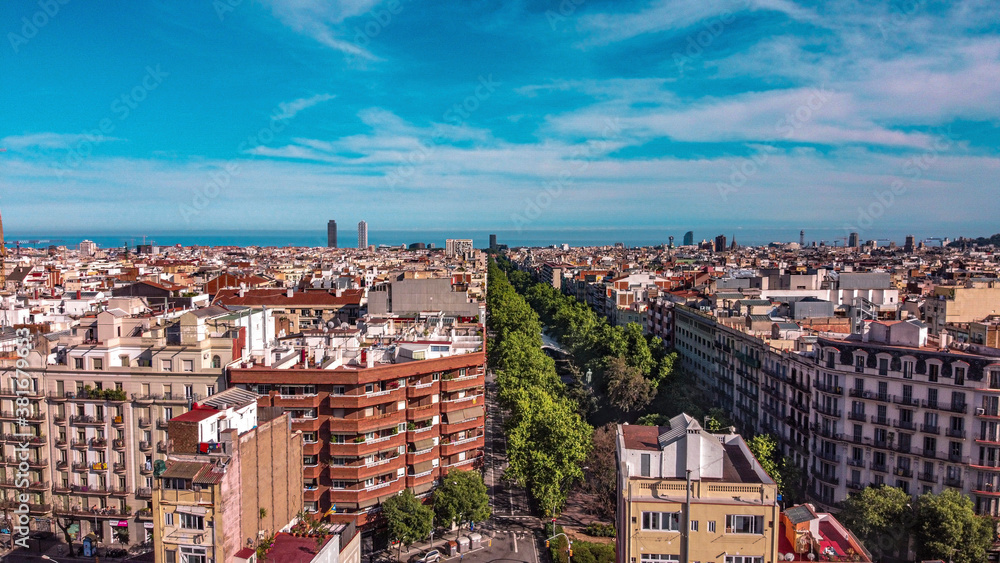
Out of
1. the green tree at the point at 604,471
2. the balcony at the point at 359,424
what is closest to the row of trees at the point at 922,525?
the green tree at the point at 604,471

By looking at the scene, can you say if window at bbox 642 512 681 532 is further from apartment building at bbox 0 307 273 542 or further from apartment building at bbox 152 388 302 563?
apartment building at bbox 0 307 273 542

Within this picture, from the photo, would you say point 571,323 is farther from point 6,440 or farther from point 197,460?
point 197,460

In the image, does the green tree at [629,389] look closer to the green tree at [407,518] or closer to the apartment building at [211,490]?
the green tree at [407,518]

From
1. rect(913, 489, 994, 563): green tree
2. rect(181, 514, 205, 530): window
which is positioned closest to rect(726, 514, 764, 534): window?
rect(913, 489, 994, 563): green tree

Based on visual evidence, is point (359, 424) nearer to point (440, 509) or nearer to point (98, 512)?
point (440, 509)

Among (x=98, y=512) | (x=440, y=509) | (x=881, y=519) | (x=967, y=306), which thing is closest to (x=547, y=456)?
(x=440, y=509)

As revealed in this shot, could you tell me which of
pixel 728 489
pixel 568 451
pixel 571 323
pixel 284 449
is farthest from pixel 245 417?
pixel 571 323

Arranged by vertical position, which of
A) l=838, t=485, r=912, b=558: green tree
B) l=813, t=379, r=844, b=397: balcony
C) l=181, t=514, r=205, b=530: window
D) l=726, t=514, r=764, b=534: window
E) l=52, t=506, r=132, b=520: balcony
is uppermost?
l=726, t=514, r=764, b=534: window
